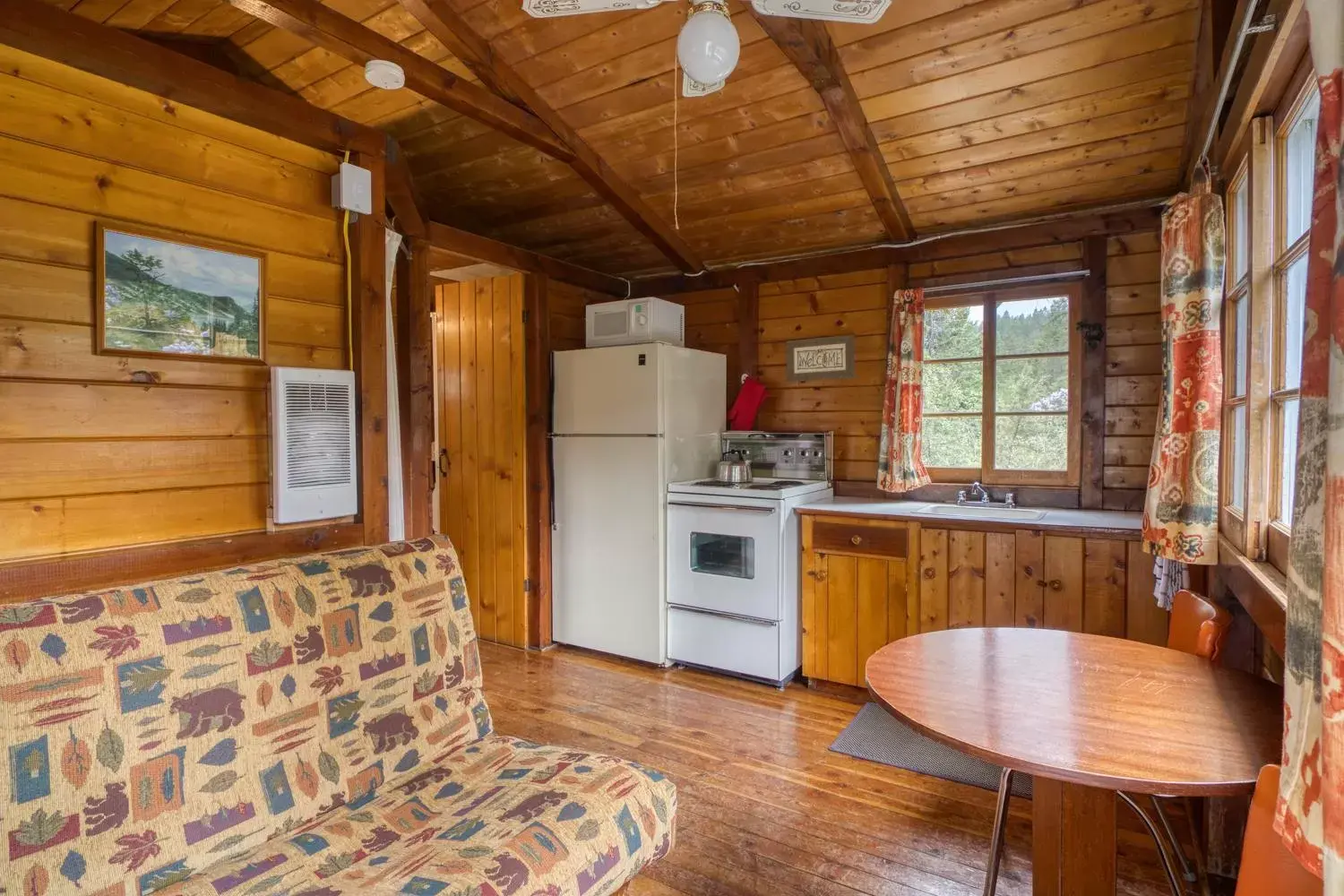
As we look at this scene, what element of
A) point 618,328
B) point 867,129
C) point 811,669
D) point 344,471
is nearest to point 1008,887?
point 811,669

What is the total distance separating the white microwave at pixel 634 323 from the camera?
376 centimetres

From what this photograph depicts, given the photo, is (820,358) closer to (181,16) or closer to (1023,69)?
(1023,69)

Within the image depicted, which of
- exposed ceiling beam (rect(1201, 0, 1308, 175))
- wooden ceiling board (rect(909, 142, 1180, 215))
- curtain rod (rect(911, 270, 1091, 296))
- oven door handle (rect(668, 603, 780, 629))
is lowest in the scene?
oven door handle (rect(668, 603, 780, 629))

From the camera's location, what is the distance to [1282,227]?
5.55ft

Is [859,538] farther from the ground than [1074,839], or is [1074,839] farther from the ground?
[859,538]

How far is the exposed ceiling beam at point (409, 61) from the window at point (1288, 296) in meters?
2.52

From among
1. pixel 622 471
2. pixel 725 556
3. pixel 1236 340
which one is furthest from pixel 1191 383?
pixel 622 471

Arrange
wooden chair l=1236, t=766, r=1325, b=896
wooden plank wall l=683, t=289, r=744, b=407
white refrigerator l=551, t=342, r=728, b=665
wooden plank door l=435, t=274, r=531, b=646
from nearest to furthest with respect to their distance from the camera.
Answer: wooden chair l=1236, t=766, r=1325, b=896 < white refrigerator l=551, t=342, r=728, b=665 < wooden plank door l=435, t=274, r=531, b=646 < wooden plank wall l=683, t=289, r=744, b=407

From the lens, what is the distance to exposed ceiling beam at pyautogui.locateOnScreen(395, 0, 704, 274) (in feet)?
8.30

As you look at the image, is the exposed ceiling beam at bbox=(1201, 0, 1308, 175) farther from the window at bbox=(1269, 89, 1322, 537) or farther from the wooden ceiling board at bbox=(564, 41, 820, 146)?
the wooden ceiling board at bbox=(564, 41, 820, 146)

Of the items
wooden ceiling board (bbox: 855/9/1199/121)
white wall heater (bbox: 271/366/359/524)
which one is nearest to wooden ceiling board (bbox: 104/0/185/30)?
white wall heater (bbox: 271/366/359/524)

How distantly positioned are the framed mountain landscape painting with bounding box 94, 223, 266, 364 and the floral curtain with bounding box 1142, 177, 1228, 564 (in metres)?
2.82

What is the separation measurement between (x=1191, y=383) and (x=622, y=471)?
8.19 ft

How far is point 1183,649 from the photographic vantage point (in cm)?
175
